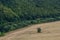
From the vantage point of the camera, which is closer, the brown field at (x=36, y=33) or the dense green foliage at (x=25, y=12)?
the brown field at (x=36, y=33)

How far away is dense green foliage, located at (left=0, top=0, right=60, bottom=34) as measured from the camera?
50269mm

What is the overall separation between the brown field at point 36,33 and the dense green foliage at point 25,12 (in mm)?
2537

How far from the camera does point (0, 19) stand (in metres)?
50.6

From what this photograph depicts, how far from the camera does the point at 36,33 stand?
4488cm

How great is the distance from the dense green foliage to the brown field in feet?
8.32

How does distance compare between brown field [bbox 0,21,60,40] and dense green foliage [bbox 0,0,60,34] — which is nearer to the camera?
brown field [bbox 0,21,60,40]

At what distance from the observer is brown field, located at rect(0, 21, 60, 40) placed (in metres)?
41.6

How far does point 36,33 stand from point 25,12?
1227 cm

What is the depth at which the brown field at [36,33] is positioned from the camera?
41.6 meters

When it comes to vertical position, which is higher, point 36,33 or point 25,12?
point 25,12

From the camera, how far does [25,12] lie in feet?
184


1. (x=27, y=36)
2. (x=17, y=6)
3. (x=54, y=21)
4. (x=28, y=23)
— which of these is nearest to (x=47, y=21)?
(x=54, y=21)

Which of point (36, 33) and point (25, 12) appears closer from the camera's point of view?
point (36, 33)

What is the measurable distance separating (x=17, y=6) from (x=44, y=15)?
6853mm
